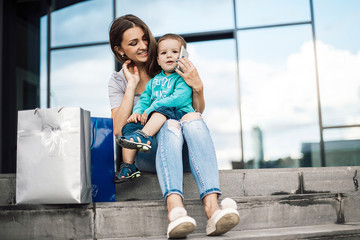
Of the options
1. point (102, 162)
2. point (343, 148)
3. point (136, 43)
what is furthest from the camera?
point (343, 148)

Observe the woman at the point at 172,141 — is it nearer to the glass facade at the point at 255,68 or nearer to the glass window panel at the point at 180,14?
the glass facade at the point at 255,68

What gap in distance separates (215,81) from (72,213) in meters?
3.91

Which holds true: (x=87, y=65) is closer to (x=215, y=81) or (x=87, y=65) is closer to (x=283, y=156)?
(x=215, y=81)

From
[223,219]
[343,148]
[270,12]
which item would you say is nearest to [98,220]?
[223,219]

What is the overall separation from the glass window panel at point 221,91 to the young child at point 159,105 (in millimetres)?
3014

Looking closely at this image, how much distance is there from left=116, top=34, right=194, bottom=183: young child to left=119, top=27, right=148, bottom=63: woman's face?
195 mm

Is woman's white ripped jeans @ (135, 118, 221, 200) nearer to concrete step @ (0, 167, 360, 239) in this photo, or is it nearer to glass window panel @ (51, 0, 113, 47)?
concrete step @ (0, 167, 360, 239)

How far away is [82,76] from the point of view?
5.54 m

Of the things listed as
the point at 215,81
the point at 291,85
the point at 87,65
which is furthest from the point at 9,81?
the point at 291,85

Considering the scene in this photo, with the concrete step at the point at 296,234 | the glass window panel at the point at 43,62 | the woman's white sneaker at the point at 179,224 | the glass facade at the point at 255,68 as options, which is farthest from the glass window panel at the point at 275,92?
the woman's white sneaker at the point at 179,224

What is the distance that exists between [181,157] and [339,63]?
3854 millimetres

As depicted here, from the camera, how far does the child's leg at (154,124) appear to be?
2070mm

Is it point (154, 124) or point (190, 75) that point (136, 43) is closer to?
point (190, 75)

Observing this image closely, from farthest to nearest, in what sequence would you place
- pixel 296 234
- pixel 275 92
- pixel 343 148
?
pixel 275 92
pixel 343 148
pixel 296 234
